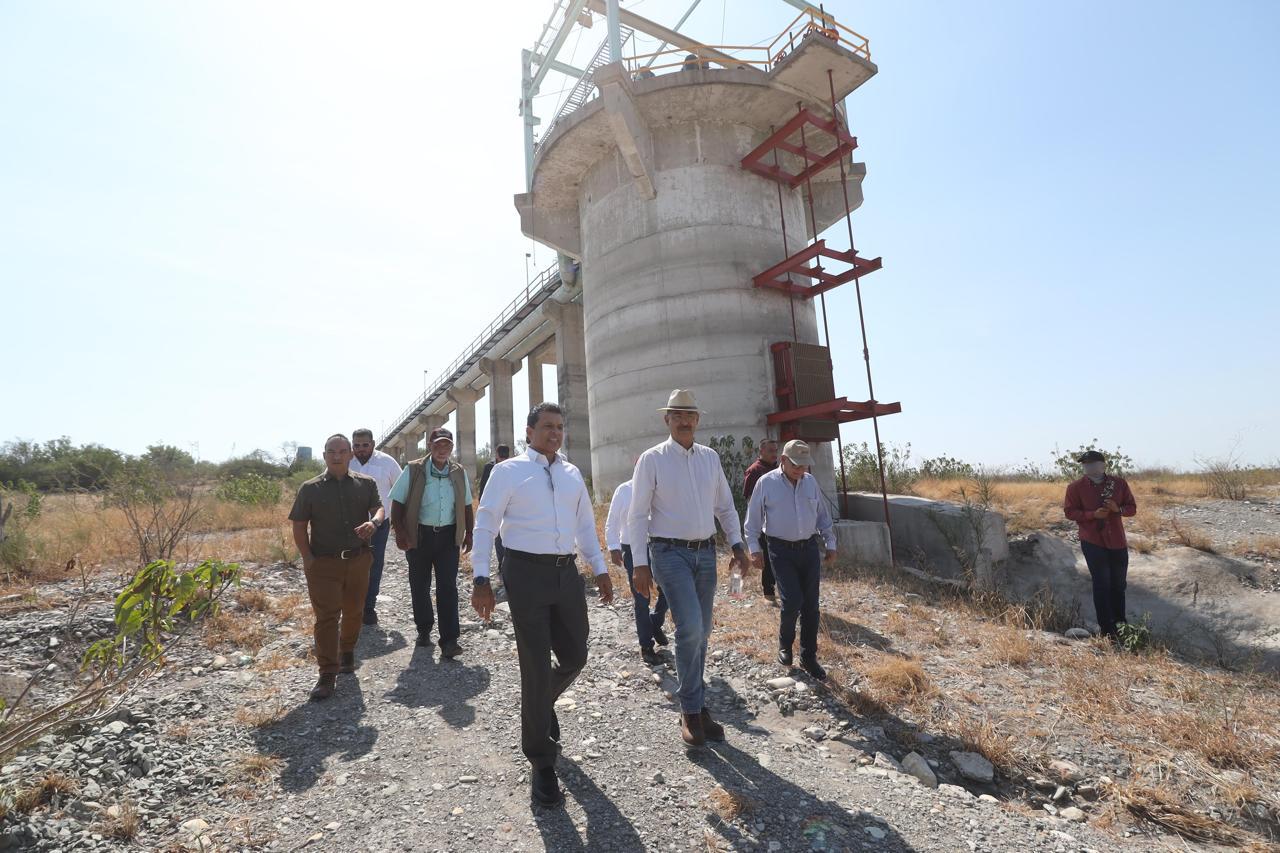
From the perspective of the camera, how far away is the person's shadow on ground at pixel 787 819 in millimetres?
2654

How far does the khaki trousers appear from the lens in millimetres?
4500

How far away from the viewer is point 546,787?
2.95m

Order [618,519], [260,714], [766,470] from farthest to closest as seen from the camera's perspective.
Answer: [766,470] < [618,519] < [260,714]

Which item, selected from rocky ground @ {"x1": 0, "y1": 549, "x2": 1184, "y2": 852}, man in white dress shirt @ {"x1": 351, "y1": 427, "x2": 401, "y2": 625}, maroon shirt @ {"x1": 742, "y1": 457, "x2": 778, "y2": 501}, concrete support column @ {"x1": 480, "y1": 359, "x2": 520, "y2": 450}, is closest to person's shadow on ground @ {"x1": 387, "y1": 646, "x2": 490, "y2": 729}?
rocky ground @ {"x1": 0, "y1": 549, "x2": 1184, "y2": 852}

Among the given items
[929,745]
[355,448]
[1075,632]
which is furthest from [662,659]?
[1075,632]

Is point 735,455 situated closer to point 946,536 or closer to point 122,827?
point 946,536

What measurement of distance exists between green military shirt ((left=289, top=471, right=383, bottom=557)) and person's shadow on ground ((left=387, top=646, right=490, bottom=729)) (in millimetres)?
1161

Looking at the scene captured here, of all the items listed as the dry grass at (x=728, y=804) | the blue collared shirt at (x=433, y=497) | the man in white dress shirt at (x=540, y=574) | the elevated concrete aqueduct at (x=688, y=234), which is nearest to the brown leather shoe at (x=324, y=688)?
the blue collared shirt at (x=433, y=497)

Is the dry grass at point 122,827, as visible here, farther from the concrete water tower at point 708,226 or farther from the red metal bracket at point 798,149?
the red metal bracket at point 798,149

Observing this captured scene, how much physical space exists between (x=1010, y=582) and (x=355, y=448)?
10.3 metres

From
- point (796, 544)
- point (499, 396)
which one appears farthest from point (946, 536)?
point (499, 396)

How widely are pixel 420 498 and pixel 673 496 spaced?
2.91m

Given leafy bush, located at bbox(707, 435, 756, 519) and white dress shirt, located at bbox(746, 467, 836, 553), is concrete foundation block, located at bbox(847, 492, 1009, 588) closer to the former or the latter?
leafy bush, located at bbox(707, 435, 756, 519)

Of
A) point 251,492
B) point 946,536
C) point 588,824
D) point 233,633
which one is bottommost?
point 588,824
